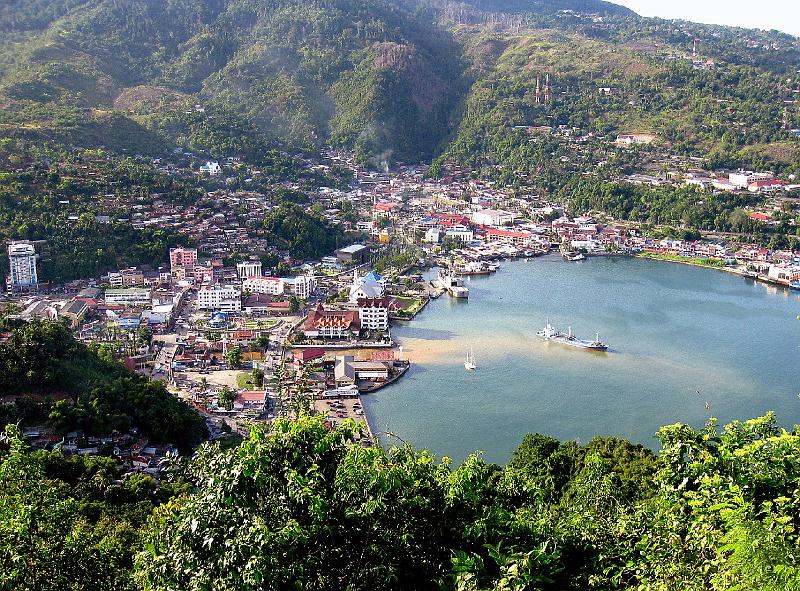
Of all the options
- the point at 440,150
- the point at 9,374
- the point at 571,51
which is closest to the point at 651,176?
the point at 440,150

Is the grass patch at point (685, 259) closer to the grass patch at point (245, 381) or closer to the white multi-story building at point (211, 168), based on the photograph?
the white multi-story building at point (211, 168)

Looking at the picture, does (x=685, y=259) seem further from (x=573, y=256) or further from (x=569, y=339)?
(x=569, y=339)

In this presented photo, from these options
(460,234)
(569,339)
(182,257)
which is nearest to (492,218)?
(460,234)

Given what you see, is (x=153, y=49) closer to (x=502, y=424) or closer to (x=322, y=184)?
(x=322, y=184)

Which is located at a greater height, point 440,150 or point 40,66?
point 40,66

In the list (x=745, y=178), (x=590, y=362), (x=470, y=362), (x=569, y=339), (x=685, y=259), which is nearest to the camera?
(x=470, y=362)

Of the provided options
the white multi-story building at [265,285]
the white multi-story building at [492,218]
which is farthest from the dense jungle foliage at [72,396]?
the white multi-story building at [492,218]
